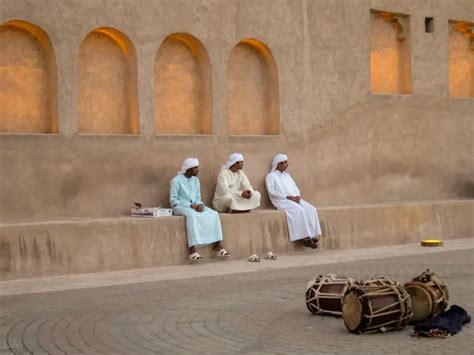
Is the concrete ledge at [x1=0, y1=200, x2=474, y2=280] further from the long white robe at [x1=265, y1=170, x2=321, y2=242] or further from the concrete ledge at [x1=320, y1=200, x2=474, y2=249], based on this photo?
the long white robe at [x1=265, y1=170, x2=321, y2=242]

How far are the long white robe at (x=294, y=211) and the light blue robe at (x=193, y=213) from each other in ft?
5.07

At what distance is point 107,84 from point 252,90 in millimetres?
2919

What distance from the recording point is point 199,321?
6988mm

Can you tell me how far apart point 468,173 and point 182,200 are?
302 inches

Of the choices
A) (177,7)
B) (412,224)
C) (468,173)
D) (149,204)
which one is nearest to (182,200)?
(149,204)

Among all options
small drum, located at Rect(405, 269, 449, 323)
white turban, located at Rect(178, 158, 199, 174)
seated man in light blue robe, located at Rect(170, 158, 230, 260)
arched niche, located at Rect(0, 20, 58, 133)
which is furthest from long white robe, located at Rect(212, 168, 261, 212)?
small drum, located at Rect(405, 269, 449, 323)

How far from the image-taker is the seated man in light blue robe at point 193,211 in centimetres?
1139

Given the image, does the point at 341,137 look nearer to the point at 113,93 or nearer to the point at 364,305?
the point at 113,93

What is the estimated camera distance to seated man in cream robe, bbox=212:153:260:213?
12352 mm

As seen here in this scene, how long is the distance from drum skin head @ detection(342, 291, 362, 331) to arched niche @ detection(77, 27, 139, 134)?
6.79 m

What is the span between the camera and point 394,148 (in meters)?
15.5

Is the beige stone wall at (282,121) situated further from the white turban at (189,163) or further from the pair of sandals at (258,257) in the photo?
the pair of sandals at (258,257)

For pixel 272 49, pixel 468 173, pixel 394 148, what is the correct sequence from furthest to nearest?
1. pixel 468 173
2. pixel 394 148
3. pixel 272 49

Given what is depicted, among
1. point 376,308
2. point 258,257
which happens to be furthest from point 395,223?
point 376,308
